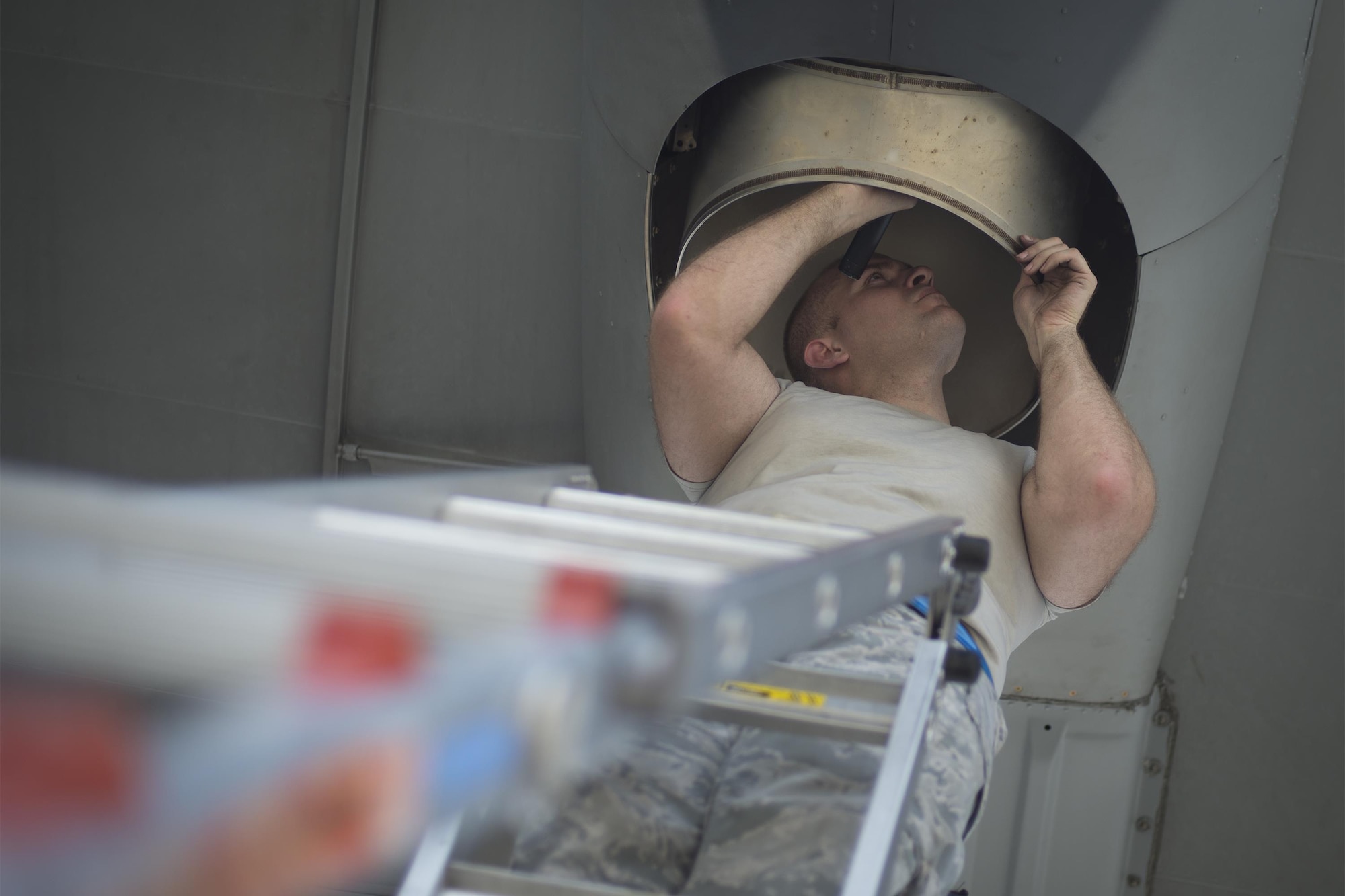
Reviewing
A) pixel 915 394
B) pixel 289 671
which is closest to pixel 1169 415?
pixel 915 394

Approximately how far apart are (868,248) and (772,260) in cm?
22

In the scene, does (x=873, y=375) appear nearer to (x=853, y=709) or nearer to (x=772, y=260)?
(x=772, y=260)

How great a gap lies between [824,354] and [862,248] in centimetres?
16

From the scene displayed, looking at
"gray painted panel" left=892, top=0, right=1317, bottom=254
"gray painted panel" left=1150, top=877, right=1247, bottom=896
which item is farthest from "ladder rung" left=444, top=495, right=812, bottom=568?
"gray painted panel" left=1150, top=877, right=1247, bottom=896

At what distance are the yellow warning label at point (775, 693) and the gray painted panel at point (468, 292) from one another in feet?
3.97

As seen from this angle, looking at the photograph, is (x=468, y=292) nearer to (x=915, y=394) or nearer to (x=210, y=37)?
(x=210, y=37)

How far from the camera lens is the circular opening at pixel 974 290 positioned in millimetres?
1776

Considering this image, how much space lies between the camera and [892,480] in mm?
1303

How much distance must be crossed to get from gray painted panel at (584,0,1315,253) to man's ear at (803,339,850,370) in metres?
0.44

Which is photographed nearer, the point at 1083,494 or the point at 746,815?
the point at 746,815

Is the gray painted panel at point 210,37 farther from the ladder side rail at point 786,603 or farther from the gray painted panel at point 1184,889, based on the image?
the gray painted panel at point 1184,889

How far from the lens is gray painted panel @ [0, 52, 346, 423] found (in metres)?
2.11

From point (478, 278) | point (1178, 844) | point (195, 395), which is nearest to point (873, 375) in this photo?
point (478, 278)

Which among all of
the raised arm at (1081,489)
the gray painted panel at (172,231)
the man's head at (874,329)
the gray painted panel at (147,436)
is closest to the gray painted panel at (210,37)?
the gray painted panel at (172,231)
